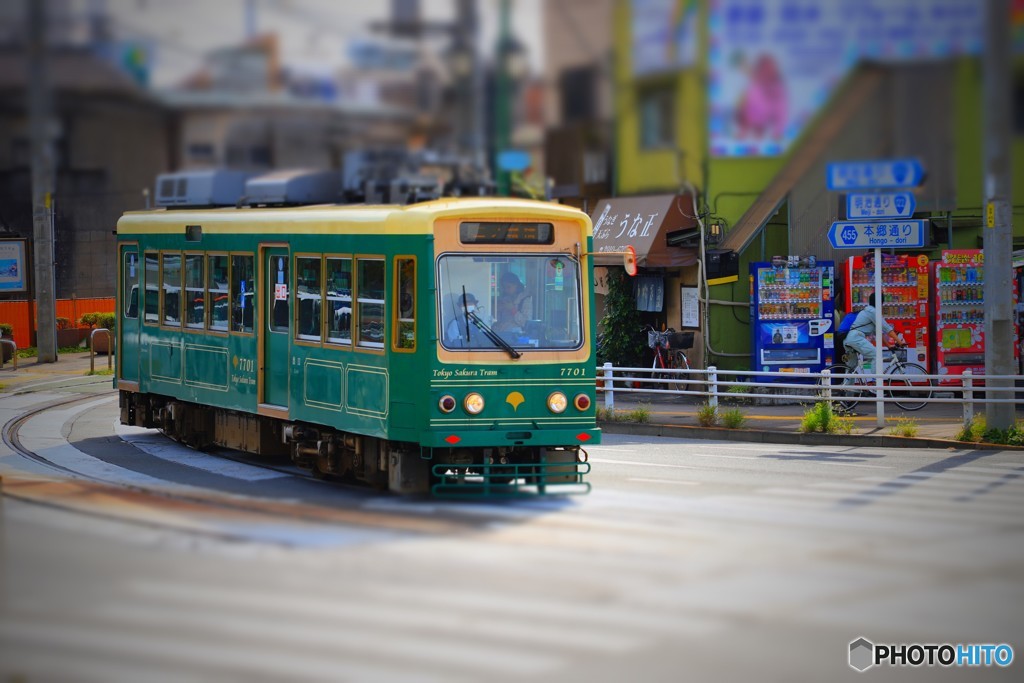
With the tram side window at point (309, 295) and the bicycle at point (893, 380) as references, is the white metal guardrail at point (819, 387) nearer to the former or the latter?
the bicycle at point (893, 380)

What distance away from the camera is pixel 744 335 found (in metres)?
27.9

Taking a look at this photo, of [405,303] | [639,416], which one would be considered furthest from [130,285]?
[405,303]

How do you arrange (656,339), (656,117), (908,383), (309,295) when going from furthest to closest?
(656,339)
(908,383)
(656,117)
(309,295)

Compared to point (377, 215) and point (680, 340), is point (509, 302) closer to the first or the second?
point (377, 215)

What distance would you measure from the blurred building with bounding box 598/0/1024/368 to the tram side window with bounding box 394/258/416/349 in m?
4.07

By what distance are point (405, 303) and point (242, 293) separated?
4.05 meters

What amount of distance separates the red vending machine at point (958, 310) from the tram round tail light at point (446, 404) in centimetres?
1408

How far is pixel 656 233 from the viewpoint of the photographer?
2755cm

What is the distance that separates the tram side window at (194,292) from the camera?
65.0 ft

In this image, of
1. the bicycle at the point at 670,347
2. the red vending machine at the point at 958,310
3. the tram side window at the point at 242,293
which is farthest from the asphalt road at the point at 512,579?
the bicycle at the point at 670,347

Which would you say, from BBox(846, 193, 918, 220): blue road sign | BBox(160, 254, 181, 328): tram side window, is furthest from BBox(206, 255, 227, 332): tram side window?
BBox(846, 193, 918, 220): blue road sign

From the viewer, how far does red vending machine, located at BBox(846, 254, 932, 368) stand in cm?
2658

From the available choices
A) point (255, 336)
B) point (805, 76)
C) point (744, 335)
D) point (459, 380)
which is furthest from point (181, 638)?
point (744, 335)

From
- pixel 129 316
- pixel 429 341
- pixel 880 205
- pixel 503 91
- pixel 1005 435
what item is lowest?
pixel 1005 435
